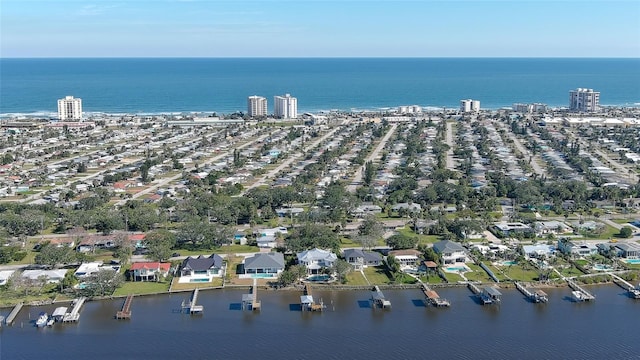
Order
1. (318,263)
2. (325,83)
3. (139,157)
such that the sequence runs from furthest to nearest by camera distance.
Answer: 1. (325,83)
2. (139,157)
3. (318,263)

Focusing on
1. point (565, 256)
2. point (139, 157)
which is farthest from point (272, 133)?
point (565, 256)

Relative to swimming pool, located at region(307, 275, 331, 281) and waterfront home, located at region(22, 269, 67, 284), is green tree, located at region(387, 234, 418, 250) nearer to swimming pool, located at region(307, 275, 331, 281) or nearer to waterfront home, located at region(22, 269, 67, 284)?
swimming pool, located at region(307, 275, 331, 281)

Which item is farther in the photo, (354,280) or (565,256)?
(565,256)

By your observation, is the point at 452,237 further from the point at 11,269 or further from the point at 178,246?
the point at 11,269

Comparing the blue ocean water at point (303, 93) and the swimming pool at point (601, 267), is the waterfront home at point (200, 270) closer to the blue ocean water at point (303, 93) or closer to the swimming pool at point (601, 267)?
the swimming pool at point (601, 267)

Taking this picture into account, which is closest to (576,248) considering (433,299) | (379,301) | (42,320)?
(433,299)

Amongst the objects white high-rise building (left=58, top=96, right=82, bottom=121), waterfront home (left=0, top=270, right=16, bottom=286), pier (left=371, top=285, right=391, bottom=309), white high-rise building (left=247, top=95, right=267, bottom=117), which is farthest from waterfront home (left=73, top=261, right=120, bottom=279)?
white high-rise building (left=247, top=95, right=267, bottom=117)

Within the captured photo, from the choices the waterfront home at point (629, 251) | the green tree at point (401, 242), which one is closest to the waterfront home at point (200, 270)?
the green tree at point (401, 242)
